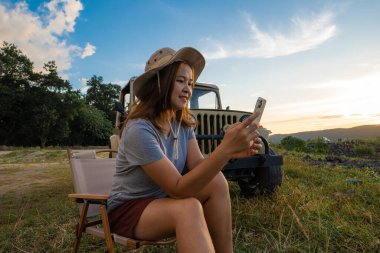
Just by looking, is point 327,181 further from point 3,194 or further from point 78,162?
point 3,194

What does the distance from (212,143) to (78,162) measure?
2.38m

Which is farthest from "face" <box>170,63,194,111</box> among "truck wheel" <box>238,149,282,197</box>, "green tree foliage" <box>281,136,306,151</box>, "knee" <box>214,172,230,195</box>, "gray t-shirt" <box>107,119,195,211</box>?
"green tree foliage" <box>281,136,306,151</box>

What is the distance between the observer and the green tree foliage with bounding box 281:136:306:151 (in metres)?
12.9

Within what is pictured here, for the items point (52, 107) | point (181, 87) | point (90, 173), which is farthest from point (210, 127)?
point (52, 107)

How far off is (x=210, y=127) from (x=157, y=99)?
2918 millimetres

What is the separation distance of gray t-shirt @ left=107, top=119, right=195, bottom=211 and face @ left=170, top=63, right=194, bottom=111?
19cm

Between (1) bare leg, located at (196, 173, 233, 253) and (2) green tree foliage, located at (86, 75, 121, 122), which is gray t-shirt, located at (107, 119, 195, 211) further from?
(2) green tree foliage, located at (86, 75, 121, 122)

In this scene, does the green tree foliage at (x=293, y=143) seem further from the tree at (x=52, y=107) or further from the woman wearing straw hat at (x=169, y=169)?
the tree at (x=52, y=107)

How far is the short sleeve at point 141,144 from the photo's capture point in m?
1.61

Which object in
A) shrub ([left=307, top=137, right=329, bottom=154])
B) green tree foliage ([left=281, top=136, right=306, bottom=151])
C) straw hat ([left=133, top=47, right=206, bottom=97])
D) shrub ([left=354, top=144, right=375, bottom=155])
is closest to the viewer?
straw hat ([left=133, top=47, right=206, bottom=97])

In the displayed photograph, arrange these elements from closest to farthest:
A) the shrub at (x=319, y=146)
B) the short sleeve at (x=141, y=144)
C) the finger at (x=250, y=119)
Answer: the finger at (x=250, y=119), the short sleeve at (x=141, y=144), the shrub at (x=319, y=146)

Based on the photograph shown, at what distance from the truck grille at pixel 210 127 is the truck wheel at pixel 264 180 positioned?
0.69 metres

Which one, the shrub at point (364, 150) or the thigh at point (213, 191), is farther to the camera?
the shrub at point (364, 150)

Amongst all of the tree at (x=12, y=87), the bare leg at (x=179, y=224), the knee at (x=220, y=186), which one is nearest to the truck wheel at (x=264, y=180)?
the knee at (x=220, y=186)
